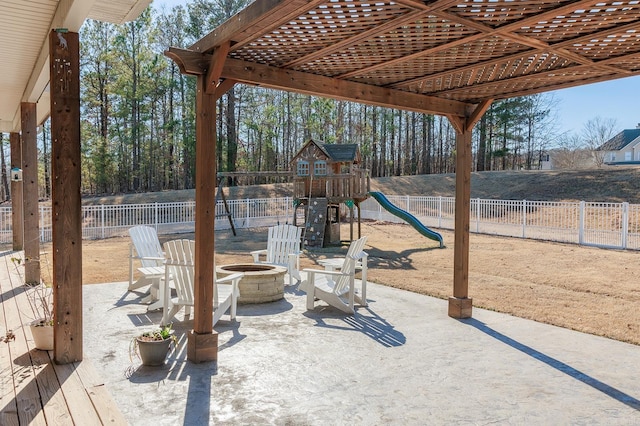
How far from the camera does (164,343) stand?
→ 376 cm

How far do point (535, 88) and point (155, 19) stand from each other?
966 inches

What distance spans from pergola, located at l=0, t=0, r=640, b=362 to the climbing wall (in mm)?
8862

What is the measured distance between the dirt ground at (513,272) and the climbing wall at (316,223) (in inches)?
27.0

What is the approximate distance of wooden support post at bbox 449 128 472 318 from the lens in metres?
5.53

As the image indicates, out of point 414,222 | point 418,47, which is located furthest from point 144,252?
point 414,222

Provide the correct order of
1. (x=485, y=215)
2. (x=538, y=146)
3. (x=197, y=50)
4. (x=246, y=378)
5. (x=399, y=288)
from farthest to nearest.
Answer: (x=538, y=146) < (x=485, y=215) < (x=399, y=288) < (x=197, y=50) < (x=246, y=378)

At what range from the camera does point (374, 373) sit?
12.3 feet

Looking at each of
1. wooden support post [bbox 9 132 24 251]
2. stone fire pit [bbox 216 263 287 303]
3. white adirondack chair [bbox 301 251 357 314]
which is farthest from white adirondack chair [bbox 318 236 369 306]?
wooden support post [bbox 9 132 24 251]

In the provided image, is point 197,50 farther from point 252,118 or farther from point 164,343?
point 252,118

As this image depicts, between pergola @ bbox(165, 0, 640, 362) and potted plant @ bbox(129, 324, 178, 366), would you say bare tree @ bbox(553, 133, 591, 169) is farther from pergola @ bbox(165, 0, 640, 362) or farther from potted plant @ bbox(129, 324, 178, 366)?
potted plant @ bbox(129, 324, 178, 366)

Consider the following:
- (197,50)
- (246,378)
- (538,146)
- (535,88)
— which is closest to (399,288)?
(535,88)

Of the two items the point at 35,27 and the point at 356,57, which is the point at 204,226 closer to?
the point at 356,57

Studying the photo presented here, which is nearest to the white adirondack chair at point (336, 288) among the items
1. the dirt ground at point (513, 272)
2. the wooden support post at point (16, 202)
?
the dirt ground at point (513, 272)

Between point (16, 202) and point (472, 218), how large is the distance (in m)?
13.7
